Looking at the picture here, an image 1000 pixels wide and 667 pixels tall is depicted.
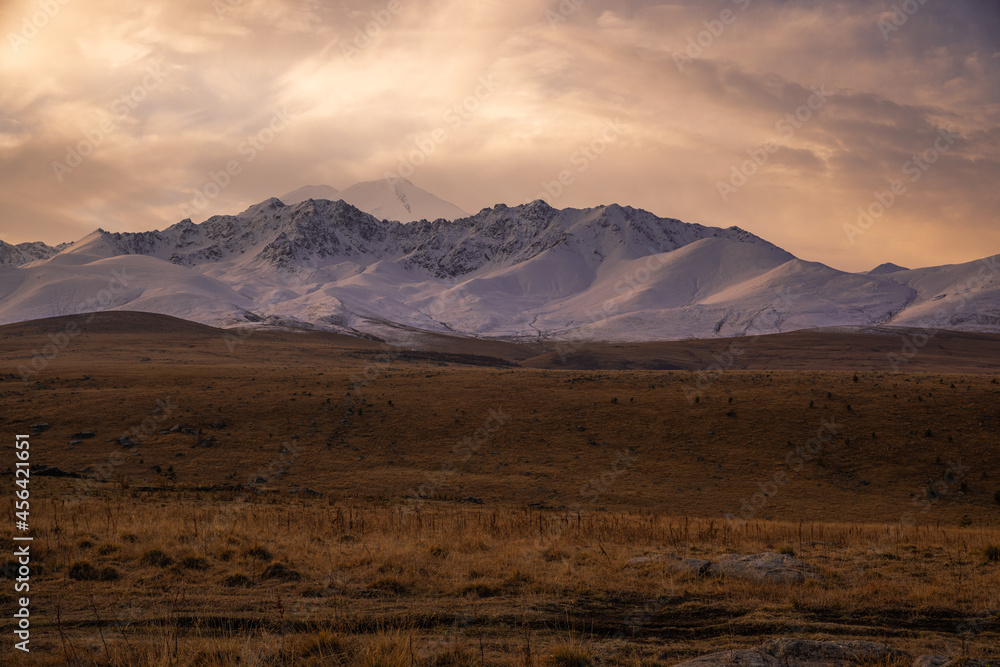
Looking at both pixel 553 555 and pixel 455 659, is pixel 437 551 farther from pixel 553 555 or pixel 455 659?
pixel 455 659

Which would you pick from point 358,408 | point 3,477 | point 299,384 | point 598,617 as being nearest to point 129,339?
point 299,384

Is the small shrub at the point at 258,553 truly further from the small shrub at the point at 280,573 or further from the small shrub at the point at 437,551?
the small shrub at the point at 437,551

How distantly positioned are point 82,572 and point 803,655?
11884mm

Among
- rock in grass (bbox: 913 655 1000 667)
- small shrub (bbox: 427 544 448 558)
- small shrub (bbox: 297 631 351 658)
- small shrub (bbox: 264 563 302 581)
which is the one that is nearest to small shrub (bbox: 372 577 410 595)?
small shrub (bbox: 264 563 302 581)

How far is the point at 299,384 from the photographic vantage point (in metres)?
55.5

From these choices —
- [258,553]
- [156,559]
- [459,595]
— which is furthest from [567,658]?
[156,559]

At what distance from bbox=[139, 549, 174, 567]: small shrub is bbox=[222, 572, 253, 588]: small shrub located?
1.68 meters

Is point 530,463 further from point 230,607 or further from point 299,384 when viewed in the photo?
point 230,607

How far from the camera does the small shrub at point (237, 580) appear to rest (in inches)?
436

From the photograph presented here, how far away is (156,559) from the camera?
12.2m

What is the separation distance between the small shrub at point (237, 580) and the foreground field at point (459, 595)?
0.03m

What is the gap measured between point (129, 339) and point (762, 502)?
116810 millimetres

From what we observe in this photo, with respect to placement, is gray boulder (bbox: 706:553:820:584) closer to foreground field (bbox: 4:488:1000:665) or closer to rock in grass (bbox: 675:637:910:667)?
foreground field (bbox: 4:488:1000:665)

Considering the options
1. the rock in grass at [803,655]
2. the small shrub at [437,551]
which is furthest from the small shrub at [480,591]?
the rock in grass at [803,655]
